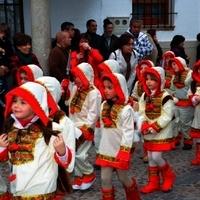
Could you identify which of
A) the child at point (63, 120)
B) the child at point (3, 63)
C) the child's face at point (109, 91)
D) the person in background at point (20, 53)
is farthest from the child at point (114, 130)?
the person in background at point (20, 53)

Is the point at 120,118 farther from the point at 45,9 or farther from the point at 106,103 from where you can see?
the point at 45,9

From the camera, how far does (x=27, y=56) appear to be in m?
6.88

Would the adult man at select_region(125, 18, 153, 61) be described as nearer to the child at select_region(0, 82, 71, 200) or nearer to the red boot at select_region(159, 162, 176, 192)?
the red boot at select_region(159, 162, 176, 192)

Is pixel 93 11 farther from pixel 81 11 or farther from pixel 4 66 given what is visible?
pixel 4 66

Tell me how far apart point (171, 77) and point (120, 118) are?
2.80 m

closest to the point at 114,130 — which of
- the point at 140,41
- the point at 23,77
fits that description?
the point at 23,77

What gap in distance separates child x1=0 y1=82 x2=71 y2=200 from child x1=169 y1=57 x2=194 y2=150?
3.80 m

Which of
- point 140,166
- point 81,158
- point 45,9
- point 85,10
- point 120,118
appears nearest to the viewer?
point 120,118

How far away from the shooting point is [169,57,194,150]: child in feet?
23.2

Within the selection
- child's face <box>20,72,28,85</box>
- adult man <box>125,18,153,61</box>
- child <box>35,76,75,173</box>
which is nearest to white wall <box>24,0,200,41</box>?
adult man <box>125,18,153,61</box>

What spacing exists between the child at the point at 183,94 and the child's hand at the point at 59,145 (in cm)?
396

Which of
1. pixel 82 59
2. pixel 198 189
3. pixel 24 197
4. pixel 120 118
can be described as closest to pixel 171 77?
Answer: pixel 82 59

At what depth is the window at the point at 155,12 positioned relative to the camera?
41.0ft

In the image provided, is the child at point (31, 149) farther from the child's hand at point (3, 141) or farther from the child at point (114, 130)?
the child at point (114, 130)
